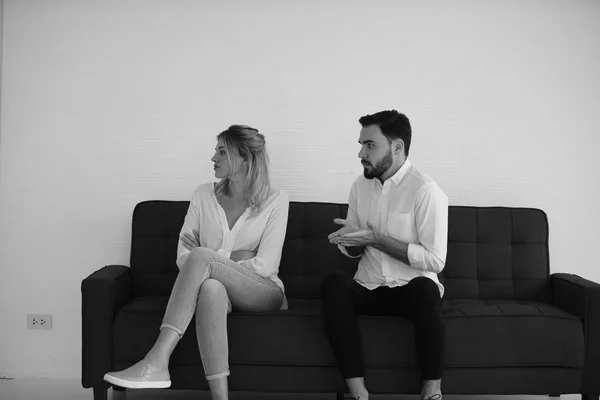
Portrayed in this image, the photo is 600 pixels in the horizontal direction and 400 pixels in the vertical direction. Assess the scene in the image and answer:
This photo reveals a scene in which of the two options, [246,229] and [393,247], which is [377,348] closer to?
[393,247]

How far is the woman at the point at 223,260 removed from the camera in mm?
2531

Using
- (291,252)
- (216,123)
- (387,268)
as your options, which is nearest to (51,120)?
(216,123)

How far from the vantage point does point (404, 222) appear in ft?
9.62

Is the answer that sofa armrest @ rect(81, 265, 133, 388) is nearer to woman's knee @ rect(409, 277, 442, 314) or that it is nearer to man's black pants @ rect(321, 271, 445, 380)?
man's black pants @ rect(321, 271, 445, 380)

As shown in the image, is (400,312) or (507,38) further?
(507,38)

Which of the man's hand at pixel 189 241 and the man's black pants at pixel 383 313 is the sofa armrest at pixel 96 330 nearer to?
the man's hand at pixel 189 241

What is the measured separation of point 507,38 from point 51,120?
2738mm

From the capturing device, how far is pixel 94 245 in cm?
371

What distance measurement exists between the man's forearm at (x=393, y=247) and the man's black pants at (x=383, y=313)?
0.12 m

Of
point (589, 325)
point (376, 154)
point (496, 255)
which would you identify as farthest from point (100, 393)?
point (589, 325)

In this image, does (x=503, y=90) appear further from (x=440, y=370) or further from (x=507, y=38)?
(x=440, y=370)

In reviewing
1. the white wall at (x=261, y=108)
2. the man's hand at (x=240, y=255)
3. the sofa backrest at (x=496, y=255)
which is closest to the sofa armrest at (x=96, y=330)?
the man's hand at (x=240, y=255)

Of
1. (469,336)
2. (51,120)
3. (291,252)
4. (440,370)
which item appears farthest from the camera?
(51,120)

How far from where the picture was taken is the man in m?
2.58
